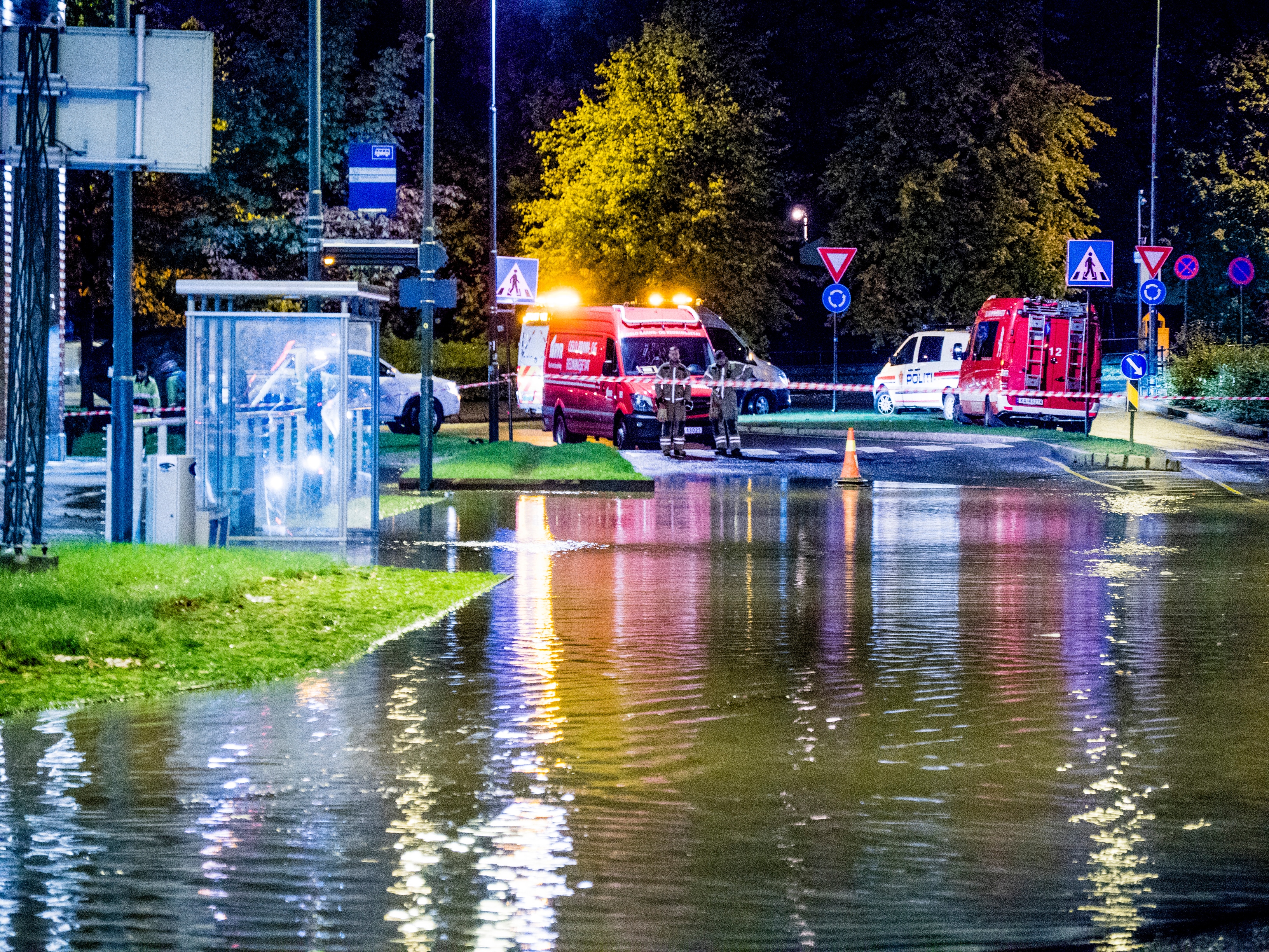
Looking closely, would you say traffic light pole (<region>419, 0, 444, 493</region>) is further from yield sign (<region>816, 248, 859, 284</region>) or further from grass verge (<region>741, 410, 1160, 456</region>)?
yield sign (<region>816, 248, 859, 284</region>)

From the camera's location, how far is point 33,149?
13.1 meters

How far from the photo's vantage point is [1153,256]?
1521 inches

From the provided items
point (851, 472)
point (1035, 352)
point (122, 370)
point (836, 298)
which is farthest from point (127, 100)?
point (836, 298)

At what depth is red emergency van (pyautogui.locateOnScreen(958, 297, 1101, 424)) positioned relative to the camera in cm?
3694

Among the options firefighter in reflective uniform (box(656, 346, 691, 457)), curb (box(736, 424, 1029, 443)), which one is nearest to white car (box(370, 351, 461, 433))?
curb (box(736, 424, 1029, 443))

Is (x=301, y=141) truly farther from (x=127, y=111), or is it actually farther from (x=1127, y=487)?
(x=127, y=111)

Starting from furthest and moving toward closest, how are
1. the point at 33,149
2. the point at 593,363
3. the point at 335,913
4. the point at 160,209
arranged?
the point at 160,209 → the point at 593,363 → the point at 33,149 → the point at 335,913

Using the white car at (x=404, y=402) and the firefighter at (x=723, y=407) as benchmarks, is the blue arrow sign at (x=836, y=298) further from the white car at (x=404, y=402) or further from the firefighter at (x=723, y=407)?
the firefighter at (x=723, y=407)

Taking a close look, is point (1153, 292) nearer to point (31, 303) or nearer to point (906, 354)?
Answer: point (906, 354)

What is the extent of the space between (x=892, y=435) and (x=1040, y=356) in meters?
3.62

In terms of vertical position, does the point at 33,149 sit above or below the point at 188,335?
above

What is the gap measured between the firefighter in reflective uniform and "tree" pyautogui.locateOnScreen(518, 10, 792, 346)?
71.0ft

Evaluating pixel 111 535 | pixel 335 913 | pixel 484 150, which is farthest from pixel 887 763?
pixel 484 150

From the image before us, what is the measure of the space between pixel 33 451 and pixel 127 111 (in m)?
2.44
